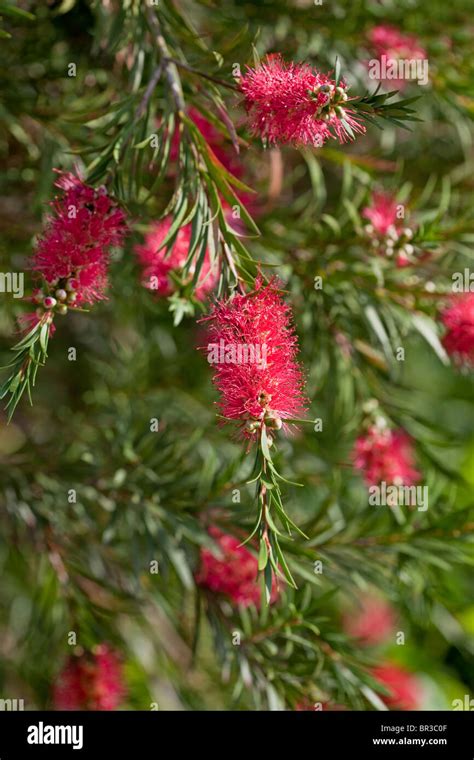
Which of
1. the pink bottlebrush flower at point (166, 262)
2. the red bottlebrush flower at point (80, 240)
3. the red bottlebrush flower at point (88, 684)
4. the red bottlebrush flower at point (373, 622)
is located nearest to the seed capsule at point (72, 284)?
the red bottlebrush flower at point (80, 240)

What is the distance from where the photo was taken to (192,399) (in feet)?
4.18

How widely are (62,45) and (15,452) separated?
0.56 metres

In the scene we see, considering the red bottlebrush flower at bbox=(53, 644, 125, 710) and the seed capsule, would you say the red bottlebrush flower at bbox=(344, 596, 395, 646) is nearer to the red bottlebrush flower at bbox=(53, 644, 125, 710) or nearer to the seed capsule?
the red bottlebrush flower at bbox=(53, 644, 125, 710)

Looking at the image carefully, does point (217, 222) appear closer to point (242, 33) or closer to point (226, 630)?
point (242, 33)

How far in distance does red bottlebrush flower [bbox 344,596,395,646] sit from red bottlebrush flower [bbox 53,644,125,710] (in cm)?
56

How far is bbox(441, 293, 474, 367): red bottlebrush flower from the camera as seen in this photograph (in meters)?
0.96

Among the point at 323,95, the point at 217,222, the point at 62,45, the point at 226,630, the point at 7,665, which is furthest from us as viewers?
the point at 7,665

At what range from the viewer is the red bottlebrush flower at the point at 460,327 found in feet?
3.14

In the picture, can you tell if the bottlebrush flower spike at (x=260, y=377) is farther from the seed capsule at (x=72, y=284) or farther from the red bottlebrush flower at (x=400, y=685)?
the red bottlebrush flower at (x=400, y=685)

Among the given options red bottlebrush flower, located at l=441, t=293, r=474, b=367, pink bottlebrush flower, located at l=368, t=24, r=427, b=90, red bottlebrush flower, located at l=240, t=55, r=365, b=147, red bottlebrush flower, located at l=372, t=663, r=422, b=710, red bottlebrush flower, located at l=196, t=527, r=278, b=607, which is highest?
pink bottlebrush flower, located at l=368, t=24, r=427, b=90

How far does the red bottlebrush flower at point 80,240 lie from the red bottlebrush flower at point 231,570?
0.39 metres

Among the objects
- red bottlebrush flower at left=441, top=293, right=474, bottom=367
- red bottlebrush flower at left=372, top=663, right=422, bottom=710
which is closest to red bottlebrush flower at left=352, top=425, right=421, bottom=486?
red bottlebrush flower at left=441, top=293, right=474, bottom=367

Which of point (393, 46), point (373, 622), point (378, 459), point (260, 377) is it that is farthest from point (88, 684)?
point (393, 46)
